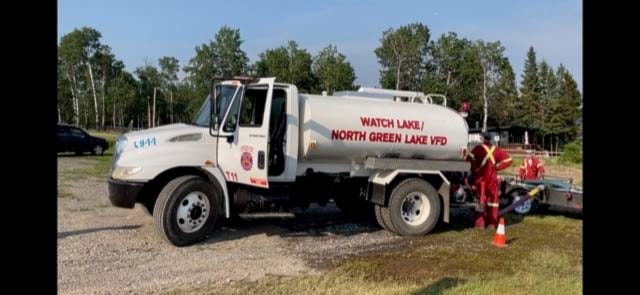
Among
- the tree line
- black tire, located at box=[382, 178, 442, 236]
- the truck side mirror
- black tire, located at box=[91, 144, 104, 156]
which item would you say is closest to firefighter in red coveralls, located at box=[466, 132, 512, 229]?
black tire, located at box=[382, 178, 442, 236]

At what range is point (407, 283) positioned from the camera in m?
6.16

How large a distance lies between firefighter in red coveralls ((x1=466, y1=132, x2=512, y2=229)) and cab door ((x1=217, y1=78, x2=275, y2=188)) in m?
4.29

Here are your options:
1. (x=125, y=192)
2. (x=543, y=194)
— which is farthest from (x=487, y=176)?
(x=125, y=192)

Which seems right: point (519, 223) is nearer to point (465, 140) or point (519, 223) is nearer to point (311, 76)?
point (465, 140)

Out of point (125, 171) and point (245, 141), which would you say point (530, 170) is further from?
point (125, 171)

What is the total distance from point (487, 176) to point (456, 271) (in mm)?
3866

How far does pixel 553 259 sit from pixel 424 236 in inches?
93.4

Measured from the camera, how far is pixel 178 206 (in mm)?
7875

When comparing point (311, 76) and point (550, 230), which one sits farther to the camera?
point (311, 76)

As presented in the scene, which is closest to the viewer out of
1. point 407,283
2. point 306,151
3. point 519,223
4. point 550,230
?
point 407,283
